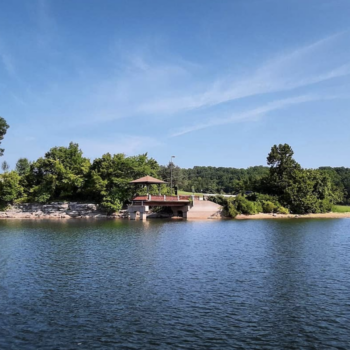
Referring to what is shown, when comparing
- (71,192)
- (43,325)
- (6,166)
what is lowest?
(43,325)

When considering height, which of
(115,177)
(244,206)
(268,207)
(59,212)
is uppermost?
(115,177)

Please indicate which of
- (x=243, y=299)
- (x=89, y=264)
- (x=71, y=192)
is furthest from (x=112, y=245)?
(x=71, y=192)

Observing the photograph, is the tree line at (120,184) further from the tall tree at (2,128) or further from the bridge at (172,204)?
the tall tree at (2,128)

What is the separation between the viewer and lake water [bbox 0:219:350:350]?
12273 mm

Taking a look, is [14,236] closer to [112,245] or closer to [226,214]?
[112,245]

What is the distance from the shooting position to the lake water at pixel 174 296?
12273 mm

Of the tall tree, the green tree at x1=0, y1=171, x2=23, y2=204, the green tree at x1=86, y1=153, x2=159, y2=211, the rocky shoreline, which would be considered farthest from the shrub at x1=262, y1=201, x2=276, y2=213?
the tall tree

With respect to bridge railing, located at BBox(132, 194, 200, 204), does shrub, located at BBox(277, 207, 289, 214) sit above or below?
below

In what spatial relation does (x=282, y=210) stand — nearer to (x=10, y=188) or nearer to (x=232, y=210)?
(x=232, y=210)

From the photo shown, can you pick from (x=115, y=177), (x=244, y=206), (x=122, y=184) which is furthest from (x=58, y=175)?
(x=244, y=206)

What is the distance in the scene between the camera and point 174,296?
670 inches

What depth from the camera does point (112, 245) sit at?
32.7 meters

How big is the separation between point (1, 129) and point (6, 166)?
7322 cm

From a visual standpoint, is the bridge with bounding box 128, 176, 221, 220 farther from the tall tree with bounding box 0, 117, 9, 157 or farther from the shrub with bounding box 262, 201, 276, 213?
the tall tree with bounding box 0, 117, 9, 157
